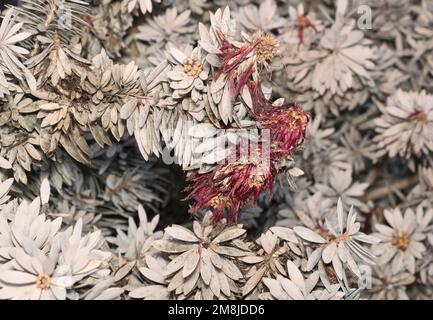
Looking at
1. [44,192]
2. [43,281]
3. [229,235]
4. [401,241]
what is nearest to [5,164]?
[44,192]

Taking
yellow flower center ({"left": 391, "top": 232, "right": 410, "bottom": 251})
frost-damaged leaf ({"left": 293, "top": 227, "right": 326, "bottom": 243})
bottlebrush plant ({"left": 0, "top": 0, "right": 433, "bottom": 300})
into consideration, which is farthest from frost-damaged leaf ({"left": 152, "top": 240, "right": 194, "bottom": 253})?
yellow flower center ({"left": 391, "top": 232, "right": 410, "bottom": 251})

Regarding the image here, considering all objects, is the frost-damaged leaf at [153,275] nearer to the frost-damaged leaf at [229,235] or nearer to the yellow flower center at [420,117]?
the frost-damaged leaf at [229,235]

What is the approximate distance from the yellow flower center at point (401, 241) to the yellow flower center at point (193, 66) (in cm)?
42

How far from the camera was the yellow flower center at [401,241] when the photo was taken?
40.6 inches

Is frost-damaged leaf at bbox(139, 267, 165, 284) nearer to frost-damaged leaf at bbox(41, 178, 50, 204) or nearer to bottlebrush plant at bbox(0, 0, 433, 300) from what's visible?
bottlebrush plant at bbox(0, 0, 433, 300)

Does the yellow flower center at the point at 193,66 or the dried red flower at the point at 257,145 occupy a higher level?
the yellow flower center at the point at 193,66

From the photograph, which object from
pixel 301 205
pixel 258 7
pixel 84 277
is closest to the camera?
pixel 84 277

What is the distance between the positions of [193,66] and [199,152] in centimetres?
10

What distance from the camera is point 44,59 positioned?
0.84 m

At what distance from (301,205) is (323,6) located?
347 millimetres

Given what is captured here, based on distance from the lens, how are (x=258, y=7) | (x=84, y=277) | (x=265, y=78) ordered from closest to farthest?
(x=84, y=277), (x=265, y=78), (x=258, y=7)

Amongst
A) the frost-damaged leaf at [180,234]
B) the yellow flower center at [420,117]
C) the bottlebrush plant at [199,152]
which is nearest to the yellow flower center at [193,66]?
the bottlebrush plant at [199,152]
